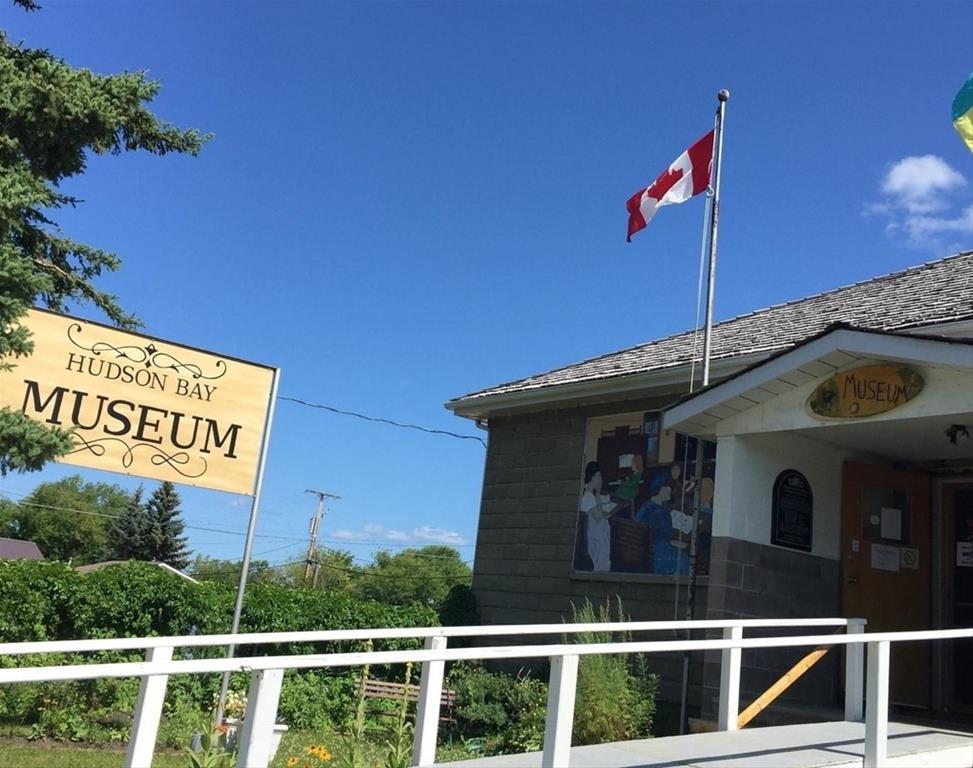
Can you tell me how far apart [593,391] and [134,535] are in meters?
64.3

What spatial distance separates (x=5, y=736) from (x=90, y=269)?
6.78 metres

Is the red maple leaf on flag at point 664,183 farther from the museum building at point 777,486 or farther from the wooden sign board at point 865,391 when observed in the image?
the wooden sign board at point 865,391

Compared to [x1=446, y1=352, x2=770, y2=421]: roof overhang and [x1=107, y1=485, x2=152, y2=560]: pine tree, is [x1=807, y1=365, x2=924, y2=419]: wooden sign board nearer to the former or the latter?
[x1=446, y1=352, x2=770, y2=421]: roof overhang

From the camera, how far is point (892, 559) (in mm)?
9109

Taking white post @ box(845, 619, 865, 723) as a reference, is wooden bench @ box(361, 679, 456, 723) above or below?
below

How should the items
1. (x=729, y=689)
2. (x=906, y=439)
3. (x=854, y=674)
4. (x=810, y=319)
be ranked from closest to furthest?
(x=729, y=689) → (x=854, y=674) → (x=906, y=439) → (x=810, y=319)

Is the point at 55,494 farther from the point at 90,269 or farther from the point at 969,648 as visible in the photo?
the point at 969,648

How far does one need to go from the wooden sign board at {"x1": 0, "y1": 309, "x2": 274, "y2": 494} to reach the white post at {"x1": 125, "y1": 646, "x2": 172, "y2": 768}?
3.42 metres

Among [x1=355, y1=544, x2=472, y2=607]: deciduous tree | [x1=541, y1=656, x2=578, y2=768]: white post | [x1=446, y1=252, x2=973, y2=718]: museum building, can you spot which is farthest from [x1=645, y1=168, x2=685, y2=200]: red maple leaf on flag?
[x1=355, y1=544, x2=472, y2=607]: deciduous tree

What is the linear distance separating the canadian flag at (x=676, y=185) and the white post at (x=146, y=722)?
832 cm

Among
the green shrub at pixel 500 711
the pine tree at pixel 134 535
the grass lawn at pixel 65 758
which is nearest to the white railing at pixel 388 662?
the grass lawn at pixel 65 758

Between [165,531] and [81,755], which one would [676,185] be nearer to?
[81,755]

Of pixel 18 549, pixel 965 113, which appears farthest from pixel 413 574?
pixel 965 113

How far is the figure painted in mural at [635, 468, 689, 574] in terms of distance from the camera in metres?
10.8
